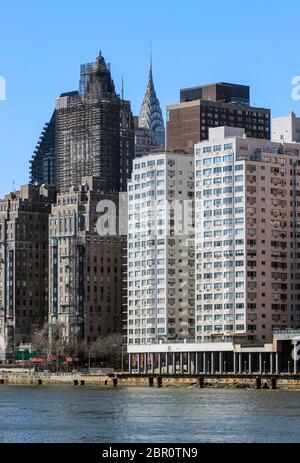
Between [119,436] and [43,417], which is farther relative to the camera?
[43,417]

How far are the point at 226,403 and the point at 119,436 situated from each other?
58156 mm

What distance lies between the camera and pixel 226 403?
189m

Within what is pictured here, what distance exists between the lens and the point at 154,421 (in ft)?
502

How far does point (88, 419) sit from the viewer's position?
15775cm

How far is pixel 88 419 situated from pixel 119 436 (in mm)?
25481

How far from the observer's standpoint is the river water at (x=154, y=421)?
132 metres

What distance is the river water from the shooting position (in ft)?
432
